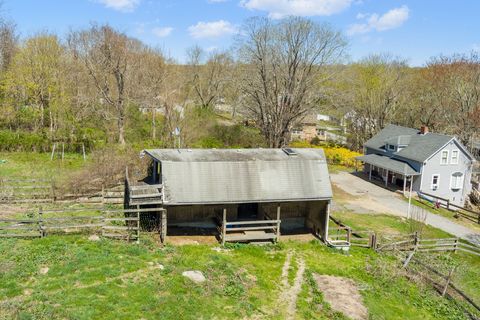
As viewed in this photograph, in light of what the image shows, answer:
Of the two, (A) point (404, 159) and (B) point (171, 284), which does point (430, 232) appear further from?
(B) point (171, 284)

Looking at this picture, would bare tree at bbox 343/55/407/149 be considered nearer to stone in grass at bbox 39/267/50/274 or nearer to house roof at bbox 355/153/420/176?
house roof at bbox 355/153/420/176

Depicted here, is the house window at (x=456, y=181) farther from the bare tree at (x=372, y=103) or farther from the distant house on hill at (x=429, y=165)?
the bare tree at (x=372, y=103)

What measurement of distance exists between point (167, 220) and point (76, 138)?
2085 cm

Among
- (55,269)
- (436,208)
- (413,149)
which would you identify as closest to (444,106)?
(413,149)

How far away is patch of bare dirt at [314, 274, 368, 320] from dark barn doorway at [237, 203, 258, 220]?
5.71 meters

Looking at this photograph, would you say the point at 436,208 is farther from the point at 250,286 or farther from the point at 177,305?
the point at 177,305

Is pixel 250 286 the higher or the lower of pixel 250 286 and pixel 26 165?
the lower

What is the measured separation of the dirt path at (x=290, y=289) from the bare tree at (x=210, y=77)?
5345 cm

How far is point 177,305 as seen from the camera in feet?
44.2

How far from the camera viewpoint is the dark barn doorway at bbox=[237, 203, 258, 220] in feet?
72.4

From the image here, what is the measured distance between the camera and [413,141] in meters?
40.2

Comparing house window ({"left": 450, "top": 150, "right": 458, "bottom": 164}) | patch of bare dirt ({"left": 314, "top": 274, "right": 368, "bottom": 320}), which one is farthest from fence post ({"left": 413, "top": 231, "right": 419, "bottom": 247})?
house window ({"left": 450, "top": 150, "right": 458, "bottom": 164})

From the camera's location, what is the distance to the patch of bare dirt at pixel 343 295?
1476 centimetres

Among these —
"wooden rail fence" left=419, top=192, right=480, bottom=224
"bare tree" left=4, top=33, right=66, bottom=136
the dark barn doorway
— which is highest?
"bare tree" left=4, top=33, right=66, bottom=136
